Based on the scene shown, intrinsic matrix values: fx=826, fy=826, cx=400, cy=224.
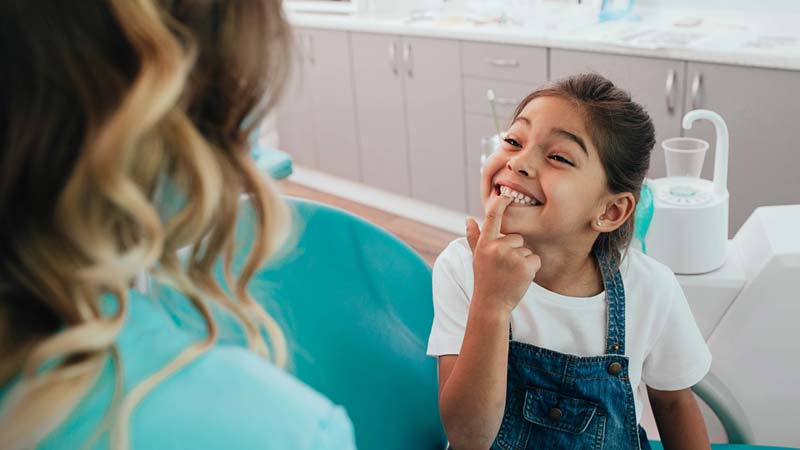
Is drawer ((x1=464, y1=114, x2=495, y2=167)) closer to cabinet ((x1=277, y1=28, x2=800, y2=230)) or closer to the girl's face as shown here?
cabinet ((x1=277, y1=28, x2=800, y2=230))

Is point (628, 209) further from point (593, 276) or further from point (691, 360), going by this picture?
point (691, 360)

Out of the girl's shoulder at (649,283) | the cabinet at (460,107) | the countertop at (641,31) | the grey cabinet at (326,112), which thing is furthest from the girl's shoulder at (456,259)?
the grey cabinet at (326,112)

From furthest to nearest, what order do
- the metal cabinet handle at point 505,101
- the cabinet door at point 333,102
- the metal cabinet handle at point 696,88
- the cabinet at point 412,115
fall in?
1. the cabinet door at point 333,102
2. the cabinet at point 412,115
3. the metal cabinet handle at point 505,101
4. the metal cabinet handle at point 696,88

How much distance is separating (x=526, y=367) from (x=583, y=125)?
34 cm

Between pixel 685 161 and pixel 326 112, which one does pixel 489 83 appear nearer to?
pixel 326 112

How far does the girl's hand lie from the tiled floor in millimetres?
2252

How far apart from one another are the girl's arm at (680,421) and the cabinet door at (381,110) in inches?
101

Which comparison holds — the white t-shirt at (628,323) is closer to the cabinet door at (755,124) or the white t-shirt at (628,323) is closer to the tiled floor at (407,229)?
the cabinet door at (755,124)

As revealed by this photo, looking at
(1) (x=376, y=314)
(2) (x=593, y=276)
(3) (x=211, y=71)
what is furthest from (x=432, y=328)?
(3) (x=211, y=71)

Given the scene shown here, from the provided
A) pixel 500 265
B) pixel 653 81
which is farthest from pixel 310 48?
pixel 500 265

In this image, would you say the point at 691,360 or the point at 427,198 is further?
the point at 427,198

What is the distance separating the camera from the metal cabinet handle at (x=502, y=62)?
3.08 meters

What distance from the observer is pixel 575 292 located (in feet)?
3.88

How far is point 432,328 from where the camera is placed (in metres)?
1.14
